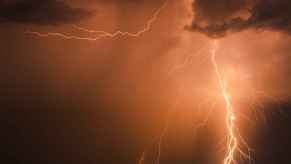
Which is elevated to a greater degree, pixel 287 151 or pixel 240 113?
pixel 240 113

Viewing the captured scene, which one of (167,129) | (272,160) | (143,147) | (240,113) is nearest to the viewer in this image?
(240,113)

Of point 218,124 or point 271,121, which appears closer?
point 218,124

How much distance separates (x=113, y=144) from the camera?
25.9 meters

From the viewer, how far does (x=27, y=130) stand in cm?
2583

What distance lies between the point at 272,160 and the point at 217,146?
6.08m

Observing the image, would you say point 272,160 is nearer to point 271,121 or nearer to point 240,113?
point 271,121

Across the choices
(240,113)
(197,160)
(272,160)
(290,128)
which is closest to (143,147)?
(197,160)

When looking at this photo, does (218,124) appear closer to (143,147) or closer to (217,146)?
(217,146)

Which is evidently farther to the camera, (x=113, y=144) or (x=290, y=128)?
(x=290, y=128)

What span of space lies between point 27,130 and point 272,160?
1643cm

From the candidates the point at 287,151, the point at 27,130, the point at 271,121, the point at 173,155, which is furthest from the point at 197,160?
the point at 27,130

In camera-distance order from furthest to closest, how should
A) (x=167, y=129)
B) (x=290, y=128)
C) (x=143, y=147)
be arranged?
(x=290, y=128), (x=143, y=147), (x=167, y=129)

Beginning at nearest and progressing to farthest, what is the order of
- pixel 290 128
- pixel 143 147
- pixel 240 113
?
pixel 240 113 < pixel 143 147 < pixel 290 128

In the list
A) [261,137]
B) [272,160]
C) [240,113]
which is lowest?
[272,160]
